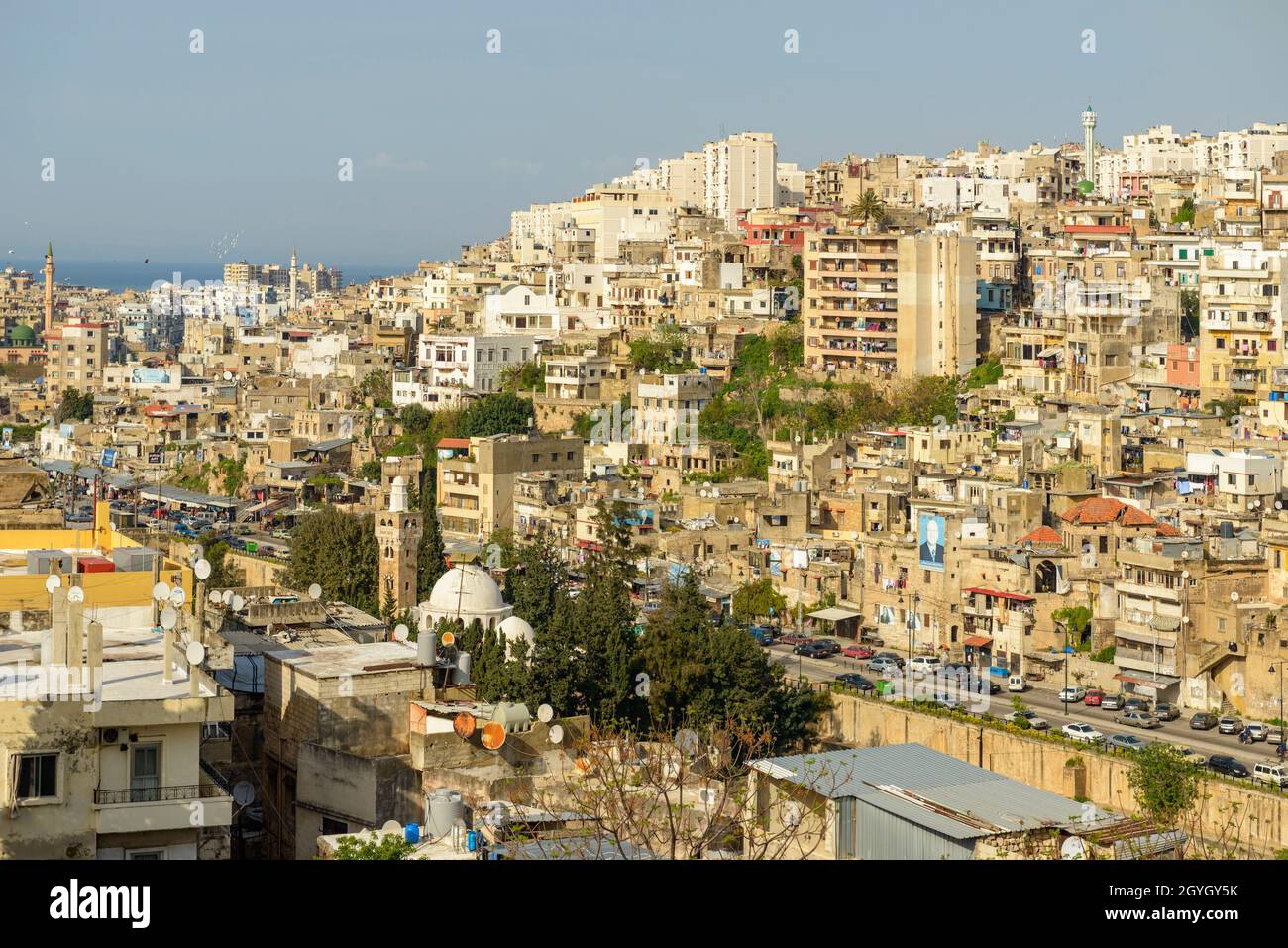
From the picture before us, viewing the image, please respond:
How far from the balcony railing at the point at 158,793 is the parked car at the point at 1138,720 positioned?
516 inches

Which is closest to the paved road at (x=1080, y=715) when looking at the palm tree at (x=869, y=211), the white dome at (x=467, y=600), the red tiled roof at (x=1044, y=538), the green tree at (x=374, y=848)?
the red tiled roof at (x=1044, y=538)

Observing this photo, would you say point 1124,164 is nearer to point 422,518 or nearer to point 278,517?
point 278,517

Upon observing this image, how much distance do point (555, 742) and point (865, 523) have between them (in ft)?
48.0

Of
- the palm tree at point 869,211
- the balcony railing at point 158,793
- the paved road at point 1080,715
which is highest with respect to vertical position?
the palm tree at point 869,211

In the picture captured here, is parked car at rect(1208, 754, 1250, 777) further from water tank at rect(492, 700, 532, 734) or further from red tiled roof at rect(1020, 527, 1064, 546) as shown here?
water tank at rect(492, 700, 532, 734)

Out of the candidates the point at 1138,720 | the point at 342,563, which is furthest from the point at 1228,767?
the point at 342,563

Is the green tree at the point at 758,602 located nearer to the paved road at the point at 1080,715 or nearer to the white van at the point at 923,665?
the paved road at the point at 1080,715

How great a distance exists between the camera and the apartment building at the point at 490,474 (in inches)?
1286

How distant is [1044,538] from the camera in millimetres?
23984

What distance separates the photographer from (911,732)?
19.6 meters

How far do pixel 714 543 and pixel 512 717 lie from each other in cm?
1535

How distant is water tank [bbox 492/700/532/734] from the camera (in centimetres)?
1275

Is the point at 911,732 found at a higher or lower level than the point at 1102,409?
lower
